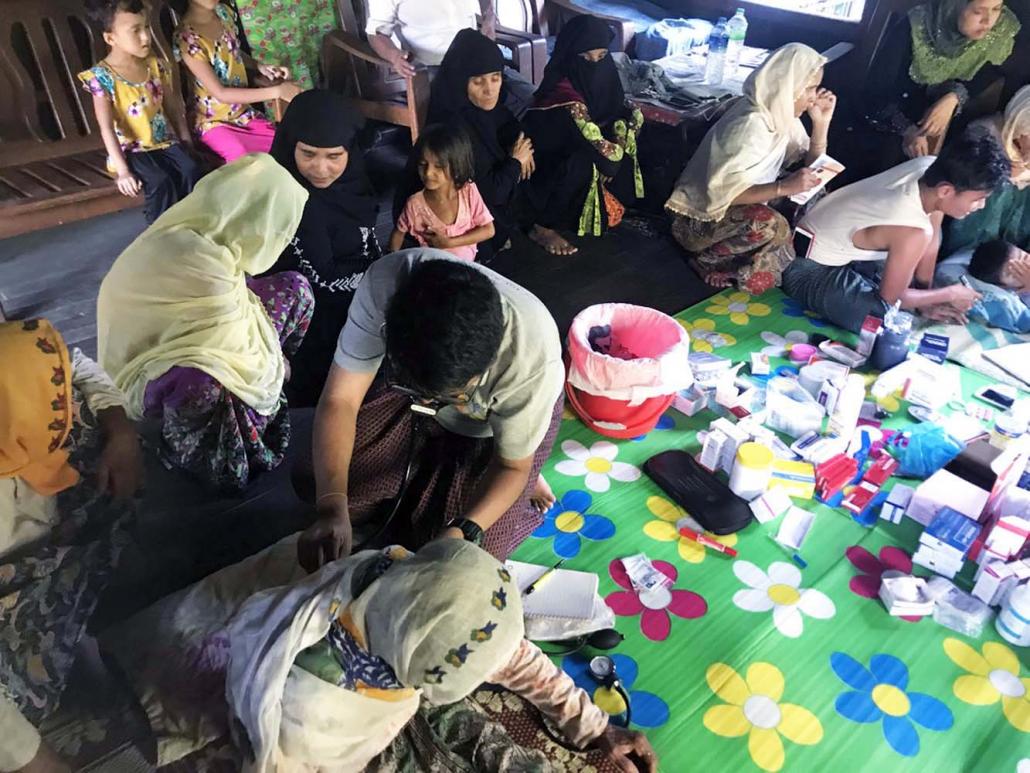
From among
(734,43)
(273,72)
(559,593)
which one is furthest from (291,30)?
(559,593)

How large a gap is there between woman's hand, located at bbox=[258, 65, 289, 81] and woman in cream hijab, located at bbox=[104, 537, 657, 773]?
6.44 feet

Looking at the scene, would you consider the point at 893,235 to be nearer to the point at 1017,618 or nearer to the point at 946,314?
the point at 946,314

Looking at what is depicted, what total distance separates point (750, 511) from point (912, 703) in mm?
521

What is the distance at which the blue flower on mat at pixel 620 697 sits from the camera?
4.52 ft

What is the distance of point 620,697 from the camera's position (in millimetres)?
1408

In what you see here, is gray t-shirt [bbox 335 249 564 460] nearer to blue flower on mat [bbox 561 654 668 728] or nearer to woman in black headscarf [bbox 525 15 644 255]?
blue flower on mat [bbox 561 654 668 728]

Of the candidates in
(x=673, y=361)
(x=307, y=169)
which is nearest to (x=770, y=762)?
(x=673, y=361)

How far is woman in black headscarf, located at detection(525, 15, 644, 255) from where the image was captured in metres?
2.92

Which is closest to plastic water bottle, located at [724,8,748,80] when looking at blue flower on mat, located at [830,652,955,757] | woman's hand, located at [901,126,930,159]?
woman's hand, located at [901,126,930,159]

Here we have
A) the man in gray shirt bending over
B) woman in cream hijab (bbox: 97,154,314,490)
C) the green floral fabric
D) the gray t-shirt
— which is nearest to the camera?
the man in gray shirt bending over

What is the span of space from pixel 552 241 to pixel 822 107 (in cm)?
114

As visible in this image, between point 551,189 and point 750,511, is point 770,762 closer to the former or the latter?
point 750,511

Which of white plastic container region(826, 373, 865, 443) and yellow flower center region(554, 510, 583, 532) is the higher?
white plastic container region(826, 373, 865, 443)

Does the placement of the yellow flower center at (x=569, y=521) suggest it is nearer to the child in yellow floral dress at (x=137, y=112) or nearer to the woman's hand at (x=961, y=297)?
the woman's hand at (x=961, y=297)
